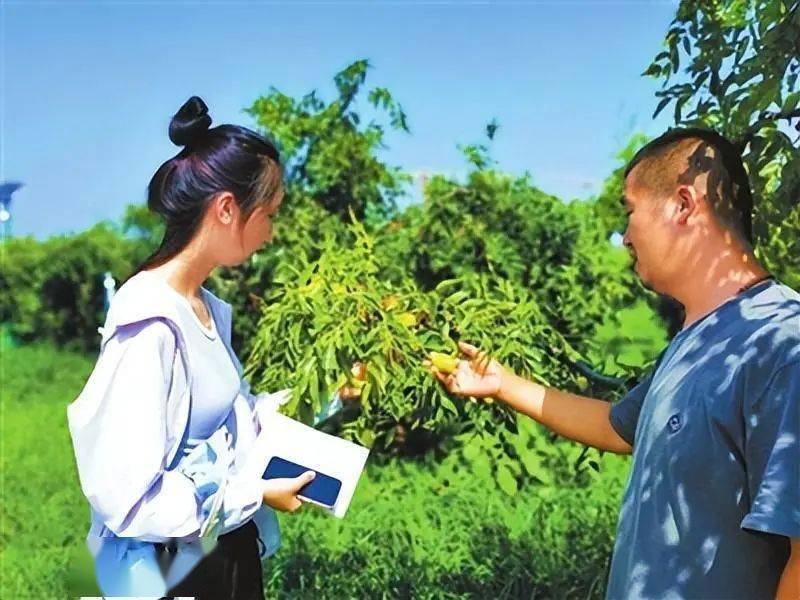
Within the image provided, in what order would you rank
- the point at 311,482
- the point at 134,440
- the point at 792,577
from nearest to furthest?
the point at 792,577 < the point at 134,440 < the point at 311,482

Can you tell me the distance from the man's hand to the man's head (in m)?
0.62

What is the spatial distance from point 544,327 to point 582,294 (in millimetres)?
2242

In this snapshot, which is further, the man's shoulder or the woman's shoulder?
the woman's shoulder

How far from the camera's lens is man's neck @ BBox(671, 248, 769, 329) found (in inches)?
65.2

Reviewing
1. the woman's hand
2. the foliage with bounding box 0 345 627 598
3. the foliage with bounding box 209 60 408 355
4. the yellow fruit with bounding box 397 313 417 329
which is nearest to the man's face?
the woman's hand

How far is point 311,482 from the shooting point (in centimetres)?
200

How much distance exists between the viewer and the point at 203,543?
1.92m

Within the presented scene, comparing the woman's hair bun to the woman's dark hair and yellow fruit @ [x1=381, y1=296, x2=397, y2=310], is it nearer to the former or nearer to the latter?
the woman's dark hair

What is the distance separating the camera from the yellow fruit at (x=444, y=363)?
2475mm

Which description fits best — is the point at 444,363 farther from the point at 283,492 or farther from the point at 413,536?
the point at 413,536

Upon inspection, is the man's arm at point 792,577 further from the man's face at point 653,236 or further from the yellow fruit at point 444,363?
the yellow fruit at point 444,363

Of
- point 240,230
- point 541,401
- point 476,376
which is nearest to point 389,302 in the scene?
point 476,376

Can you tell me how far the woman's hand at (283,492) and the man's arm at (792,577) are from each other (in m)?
0.86

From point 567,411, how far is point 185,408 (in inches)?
30.7
